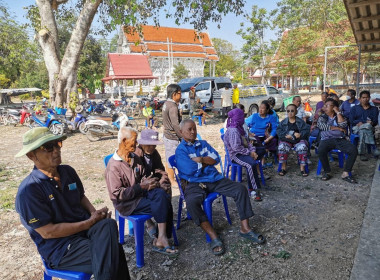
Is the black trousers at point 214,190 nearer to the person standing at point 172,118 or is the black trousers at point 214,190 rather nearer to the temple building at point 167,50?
the person standing at point 172,118

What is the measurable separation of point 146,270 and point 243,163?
211 centimetres

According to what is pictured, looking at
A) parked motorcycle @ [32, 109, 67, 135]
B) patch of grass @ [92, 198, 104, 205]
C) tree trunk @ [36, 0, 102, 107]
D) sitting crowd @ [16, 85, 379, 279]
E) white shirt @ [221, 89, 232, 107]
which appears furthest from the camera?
white shirt @ [221, 89, 232, 107]

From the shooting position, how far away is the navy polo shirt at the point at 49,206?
1.88 m

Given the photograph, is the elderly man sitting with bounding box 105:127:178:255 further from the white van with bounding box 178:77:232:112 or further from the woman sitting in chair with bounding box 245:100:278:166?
the white van with bounding box 178:77:232:112

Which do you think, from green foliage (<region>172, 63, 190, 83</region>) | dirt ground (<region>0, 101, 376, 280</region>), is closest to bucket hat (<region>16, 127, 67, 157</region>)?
dirt ground (<region>0, 101, 376, 280</region>)

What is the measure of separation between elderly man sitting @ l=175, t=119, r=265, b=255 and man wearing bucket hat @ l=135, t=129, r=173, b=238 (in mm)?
236

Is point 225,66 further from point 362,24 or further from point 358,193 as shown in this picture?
point 358,193

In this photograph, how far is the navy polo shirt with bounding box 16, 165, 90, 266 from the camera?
1875 mm

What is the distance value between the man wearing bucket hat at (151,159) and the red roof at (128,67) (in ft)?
94.7

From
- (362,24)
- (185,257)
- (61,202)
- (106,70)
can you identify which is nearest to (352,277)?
(185,257)

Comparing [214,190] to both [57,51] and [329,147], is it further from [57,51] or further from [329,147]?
[57,51]

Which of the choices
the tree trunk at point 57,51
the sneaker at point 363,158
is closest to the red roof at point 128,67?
the tree trunk at point 57,51

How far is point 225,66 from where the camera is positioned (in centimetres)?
5244

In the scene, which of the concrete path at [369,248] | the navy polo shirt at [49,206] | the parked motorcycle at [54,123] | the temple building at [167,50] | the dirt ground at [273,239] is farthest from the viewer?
the temple building at [167,50]
